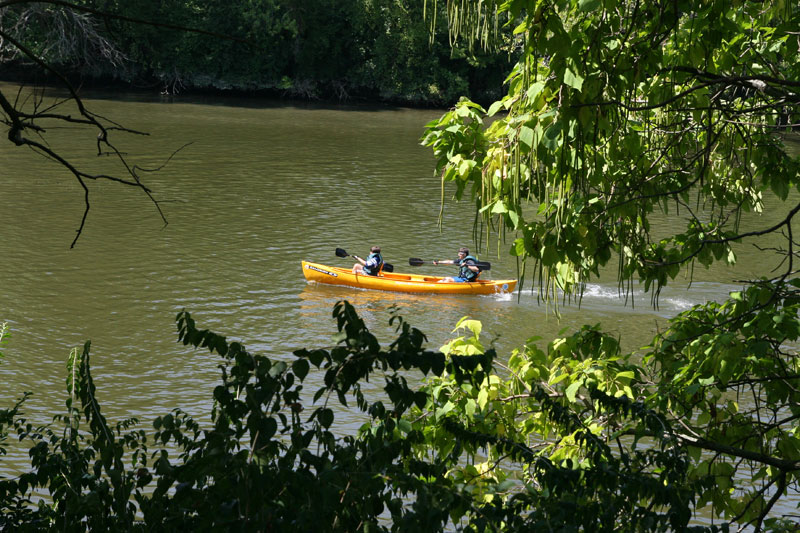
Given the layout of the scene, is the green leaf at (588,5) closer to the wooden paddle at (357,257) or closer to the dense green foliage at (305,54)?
the wooden paddle at (357,257)

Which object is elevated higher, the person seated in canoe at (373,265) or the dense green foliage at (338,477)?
the dense green foliage at (338,477)

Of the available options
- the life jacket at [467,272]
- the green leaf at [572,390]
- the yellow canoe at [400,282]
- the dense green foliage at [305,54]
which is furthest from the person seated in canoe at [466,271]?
the dense green foliage at [305,54]

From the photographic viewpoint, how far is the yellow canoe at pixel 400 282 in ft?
58.0

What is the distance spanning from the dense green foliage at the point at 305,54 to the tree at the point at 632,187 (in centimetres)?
4149

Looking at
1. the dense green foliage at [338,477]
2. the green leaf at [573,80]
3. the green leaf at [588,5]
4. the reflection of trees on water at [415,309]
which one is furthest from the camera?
the reflection of trees on water at [415,309]

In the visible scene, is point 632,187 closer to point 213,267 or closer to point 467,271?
point 467,271

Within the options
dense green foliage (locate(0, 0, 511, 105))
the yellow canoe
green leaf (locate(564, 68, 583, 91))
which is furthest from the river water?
dense green foliage (locate(0, 0, 511, 105))

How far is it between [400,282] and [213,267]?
3733 millimetres

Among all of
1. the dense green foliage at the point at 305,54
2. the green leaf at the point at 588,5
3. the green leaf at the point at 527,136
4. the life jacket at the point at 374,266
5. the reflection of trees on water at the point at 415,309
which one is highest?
the dense green foliage at the point at 305,54

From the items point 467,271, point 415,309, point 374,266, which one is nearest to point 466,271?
point 467,271

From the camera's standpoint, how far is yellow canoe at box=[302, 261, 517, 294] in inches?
696

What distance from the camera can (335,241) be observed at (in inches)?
826

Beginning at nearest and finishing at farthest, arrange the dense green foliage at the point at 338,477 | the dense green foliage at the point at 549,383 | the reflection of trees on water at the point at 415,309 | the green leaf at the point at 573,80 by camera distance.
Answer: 1. the dense green foliage at the point at 338,477
2. the dense green foliage at the point at 549,383
3. the green leaf at the point at 573,80
4. the reflection of trees on water at the point at 415,309

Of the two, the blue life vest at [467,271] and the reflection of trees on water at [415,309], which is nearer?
the reflection of trees on water at [415,309]
